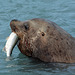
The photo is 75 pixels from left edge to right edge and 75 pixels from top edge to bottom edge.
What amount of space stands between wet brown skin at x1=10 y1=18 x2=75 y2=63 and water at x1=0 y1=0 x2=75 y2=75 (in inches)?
7.1

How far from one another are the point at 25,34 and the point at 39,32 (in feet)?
1.21

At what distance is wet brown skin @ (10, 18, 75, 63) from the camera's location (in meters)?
6.50

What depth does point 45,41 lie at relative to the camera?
21.6 ft

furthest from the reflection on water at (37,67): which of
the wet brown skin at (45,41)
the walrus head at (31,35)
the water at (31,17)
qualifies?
the walrus head at (31,35)

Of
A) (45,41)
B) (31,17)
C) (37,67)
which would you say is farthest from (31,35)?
(31,17)

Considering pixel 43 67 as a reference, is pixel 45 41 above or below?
above

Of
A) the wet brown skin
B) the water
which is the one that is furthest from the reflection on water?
the wet brown skin

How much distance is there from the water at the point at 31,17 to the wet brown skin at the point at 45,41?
18 centimetres

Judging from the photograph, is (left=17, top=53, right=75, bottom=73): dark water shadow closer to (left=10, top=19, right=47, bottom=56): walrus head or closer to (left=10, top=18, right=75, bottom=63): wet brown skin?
(left=10, top=18, right=75, bottom=63): wet brown skin

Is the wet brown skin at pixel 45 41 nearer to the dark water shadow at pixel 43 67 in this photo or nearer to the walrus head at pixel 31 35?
the walrus head at pixel 31 35

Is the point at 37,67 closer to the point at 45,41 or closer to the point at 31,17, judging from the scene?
the point at 45,41

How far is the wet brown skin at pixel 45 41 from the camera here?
6.50 m

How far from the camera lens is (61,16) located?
12273mm

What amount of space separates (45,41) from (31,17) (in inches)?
218
